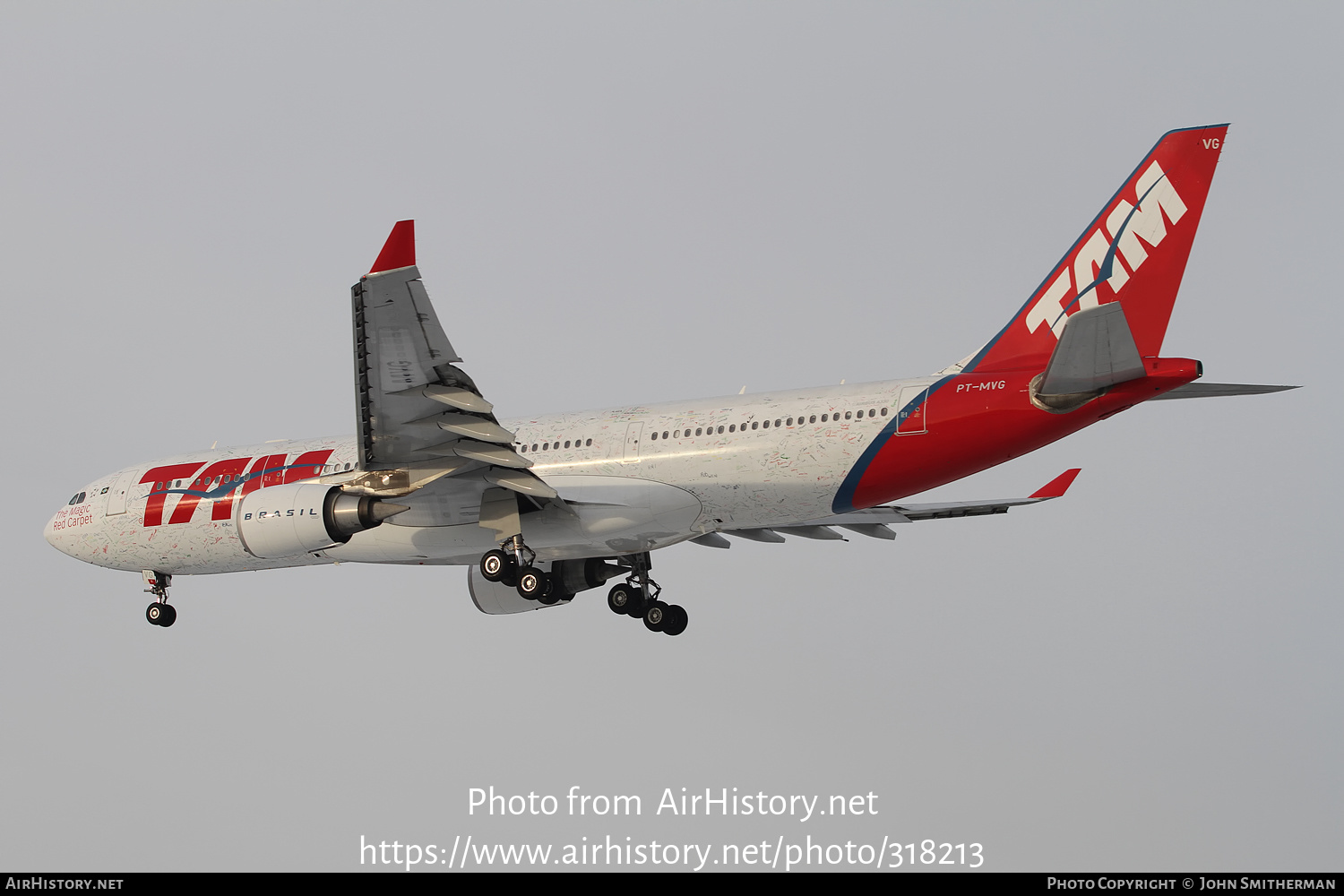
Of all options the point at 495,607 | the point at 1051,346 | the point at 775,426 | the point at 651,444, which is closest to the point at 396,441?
the point at 651,444

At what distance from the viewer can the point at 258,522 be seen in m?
24.6

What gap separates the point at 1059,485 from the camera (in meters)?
27.0

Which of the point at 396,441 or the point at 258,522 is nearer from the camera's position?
the point at 396,441

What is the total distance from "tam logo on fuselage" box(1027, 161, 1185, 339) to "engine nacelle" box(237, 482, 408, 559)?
37.8 ft

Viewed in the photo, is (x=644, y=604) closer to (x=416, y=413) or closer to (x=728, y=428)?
(x=728, y=428)

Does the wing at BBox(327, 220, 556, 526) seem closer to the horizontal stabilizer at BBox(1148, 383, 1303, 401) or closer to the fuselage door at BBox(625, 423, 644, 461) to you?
the fuselage door at BBox(625, 423, 644, 461)

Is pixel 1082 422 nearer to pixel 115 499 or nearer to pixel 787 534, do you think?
pixel 787 534

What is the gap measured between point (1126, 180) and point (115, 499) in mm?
20641

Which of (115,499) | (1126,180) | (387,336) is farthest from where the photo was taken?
(115,499)

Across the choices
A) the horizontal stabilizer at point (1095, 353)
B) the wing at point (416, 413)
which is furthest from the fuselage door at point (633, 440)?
the horizontal stabilizer at point (1095, 353)

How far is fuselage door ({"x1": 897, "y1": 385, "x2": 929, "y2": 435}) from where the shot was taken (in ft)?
74.2

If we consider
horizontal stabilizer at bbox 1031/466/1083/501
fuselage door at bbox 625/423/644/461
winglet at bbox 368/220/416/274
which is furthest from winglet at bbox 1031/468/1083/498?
winglet at bbox 368/220/416/274

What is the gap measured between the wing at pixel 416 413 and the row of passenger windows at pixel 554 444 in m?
1.58

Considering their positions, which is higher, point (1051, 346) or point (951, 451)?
point (1051, 346)
